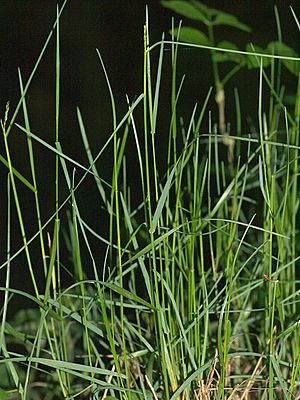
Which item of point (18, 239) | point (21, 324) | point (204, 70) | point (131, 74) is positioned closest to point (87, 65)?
point (131, 74)

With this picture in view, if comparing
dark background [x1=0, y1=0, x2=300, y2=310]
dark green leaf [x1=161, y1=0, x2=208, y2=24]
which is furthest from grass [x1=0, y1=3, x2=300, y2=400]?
dark background [x1=0, y1=0, x2=300, y2=310]

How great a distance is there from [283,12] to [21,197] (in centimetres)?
59

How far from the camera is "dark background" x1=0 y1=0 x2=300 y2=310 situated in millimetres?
1392

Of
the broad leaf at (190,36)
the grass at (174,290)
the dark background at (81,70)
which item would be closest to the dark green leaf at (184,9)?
the broad leaf at (190,36)

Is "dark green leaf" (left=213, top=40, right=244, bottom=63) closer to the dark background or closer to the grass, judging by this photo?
the grass

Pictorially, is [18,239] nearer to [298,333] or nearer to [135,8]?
[135,8]

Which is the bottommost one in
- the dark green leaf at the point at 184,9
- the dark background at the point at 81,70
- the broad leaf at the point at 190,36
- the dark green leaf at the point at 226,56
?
the dark background at the point at 81,70

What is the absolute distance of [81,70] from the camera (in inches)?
56.9

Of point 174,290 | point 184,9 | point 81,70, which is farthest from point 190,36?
point 81,70

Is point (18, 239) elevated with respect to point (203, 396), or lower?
lower

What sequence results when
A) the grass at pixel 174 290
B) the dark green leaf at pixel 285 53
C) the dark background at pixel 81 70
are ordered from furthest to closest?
the dark background at pixel 81 70 < the dark green leaf at pixel 285 53 < the grass at pixel 174 290

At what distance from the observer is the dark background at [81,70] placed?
1.39 m

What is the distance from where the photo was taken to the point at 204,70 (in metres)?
1.39

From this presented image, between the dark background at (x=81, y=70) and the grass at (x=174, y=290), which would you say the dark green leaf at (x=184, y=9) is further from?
the dark background at (x=81, y=70)
